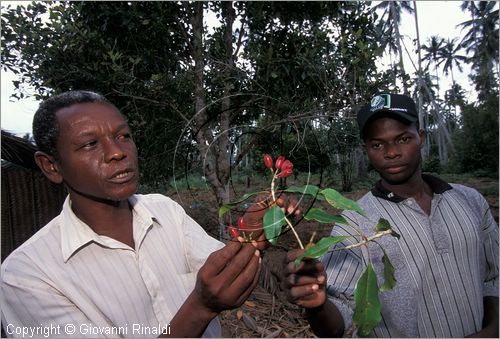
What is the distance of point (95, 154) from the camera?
1399 mm

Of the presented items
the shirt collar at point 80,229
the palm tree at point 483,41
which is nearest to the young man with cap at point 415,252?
the shirt collar at point 80,229

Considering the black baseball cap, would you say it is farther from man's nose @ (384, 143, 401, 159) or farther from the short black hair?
the short black hair

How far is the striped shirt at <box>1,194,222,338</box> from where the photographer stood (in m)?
1.28

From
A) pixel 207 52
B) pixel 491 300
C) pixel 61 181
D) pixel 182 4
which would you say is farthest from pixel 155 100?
pixel 491 300

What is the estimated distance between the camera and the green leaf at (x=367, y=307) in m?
1.23

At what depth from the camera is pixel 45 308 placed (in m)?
1.27

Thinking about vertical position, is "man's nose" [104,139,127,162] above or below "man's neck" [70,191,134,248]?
above

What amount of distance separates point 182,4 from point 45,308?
329 centimetres

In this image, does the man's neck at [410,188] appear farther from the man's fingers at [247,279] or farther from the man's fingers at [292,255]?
the man's fingers at [247,279]

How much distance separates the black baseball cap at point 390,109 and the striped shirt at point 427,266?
394 millimetres

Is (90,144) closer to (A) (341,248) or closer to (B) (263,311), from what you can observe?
(A) (341,248)

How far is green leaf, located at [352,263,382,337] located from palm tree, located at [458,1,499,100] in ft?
97.2

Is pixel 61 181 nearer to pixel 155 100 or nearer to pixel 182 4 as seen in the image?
pixel 155 100

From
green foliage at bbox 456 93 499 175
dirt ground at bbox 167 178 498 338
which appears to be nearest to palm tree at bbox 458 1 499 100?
green foliage at bbox 456 93 499 175
